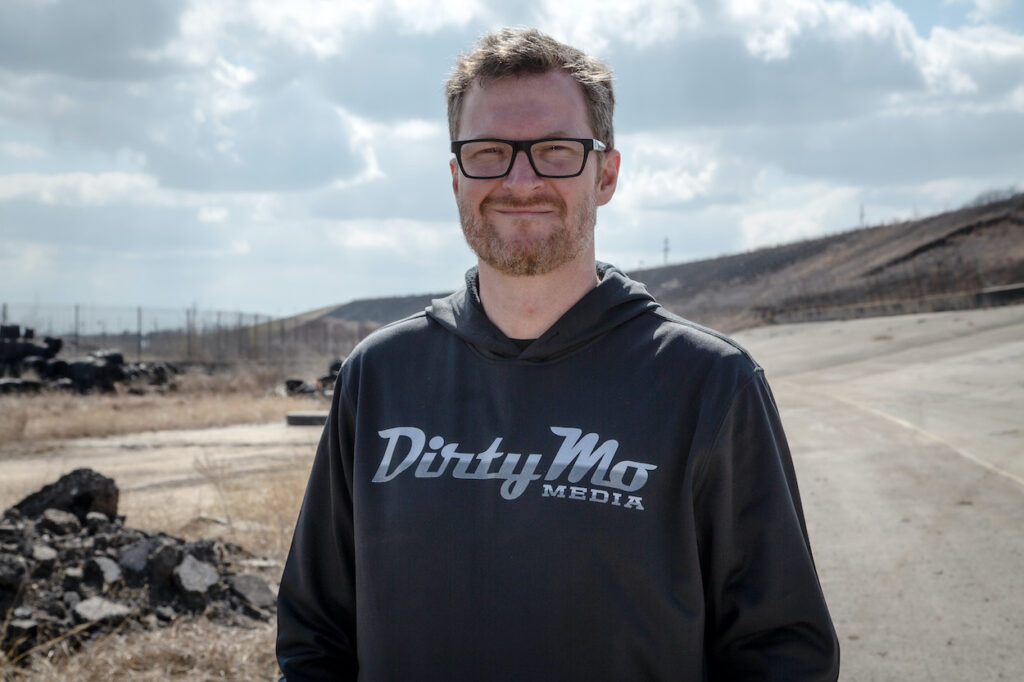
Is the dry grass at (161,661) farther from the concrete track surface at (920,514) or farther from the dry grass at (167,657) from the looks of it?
the concrete track surface at (920,514)

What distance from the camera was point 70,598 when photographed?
5.81 metres

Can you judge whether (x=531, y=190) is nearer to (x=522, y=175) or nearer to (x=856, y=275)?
(x=522, y=175)

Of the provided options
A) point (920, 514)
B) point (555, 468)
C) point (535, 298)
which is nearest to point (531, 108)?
point (535, 298)

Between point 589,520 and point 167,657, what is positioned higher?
point 589,520

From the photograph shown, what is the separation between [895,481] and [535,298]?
22.0 feet

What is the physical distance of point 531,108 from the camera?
2.14 meters

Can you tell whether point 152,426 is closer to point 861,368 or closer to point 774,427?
point 861,368

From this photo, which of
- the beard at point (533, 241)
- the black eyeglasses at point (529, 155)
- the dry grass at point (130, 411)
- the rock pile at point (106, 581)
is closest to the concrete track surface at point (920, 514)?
the beard at point (533, 241)

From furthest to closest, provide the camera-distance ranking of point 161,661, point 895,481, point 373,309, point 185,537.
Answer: point 373,309 < point 185,537 < point 895,481 < point 161,661

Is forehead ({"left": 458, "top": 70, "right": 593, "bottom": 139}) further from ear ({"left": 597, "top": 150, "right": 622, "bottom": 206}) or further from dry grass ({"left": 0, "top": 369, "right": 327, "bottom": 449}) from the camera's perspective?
dry grass ({"left": 0, "top": 369, "right": 327, "bottom": 449})

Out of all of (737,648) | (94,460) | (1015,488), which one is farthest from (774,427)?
(94,460)

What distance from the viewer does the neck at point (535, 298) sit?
7.09 feet

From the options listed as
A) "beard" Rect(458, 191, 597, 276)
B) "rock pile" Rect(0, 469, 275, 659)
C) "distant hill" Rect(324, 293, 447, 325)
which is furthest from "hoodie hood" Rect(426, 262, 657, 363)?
"distant hill" Rect(324, 293, 447, 325)

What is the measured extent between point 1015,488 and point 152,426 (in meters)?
17.8
